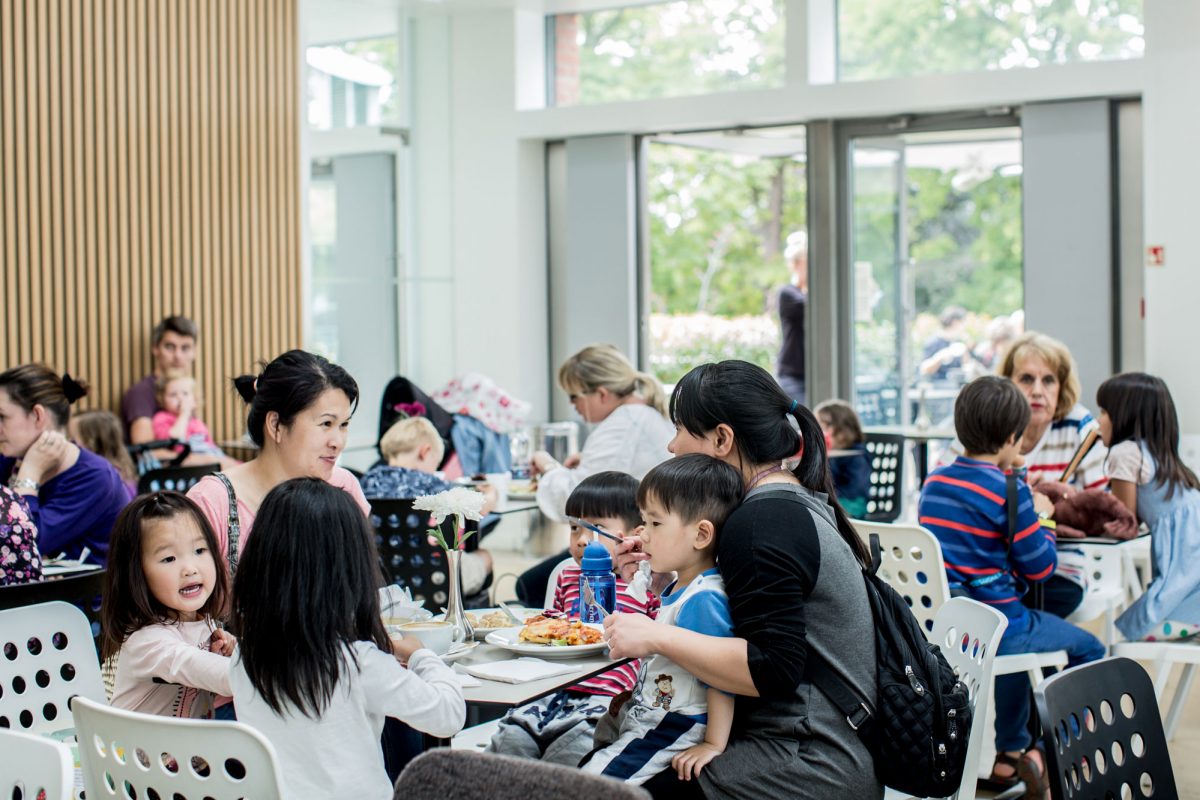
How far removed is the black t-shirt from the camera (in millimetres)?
8711

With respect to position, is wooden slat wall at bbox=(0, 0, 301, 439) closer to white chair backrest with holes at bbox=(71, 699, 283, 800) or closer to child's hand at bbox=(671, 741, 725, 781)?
white chair backrest with holes at bbox=(71, 699, 283, 800)

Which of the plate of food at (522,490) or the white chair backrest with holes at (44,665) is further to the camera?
the plate of food at (522,490)

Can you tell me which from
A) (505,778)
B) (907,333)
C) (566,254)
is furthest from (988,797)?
(566,254)

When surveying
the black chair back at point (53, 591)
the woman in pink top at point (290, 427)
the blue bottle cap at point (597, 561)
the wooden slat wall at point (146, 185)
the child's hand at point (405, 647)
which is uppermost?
the wooden slat wall at point (146, 185)

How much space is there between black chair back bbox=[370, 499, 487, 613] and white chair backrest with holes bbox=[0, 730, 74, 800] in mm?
2183

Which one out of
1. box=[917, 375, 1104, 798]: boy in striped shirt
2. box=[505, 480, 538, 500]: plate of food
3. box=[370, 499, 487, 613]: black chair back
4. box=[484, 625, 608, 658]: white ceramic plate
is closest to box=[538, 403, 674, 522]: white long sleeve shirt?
box=[505, 480, 538, 500]: plate of food

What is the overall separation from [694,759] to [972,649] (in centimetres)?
76

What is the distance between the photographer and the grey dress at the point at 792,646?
7.74ft

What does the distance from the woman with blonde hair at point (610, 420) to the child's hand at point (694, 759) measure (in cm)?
255

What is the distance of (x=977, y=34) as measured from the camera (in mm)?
7938

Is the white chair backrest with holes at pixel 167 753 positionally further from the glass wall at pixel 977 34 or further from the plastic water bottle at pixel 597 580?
the glass wall at pixel 977 34

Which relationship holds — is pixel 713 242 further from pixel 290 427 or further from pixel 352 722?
pixel 352 722

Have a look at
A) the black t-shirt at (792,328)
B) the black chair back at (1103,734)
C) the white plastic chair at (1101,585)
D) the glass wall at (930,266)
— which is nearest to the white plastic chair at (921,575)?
the white plastic chair at (1101,585)

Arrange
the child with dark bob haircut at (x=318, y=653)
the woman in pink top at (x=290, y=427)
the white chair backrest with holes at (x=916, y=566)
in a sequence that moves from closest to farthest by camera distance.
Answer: the child with dark bob haircut at (x=318, y=653) < the woman in pink top at (x=290, y=427) < the white chair backrest with holes at (x=916, y=566)
